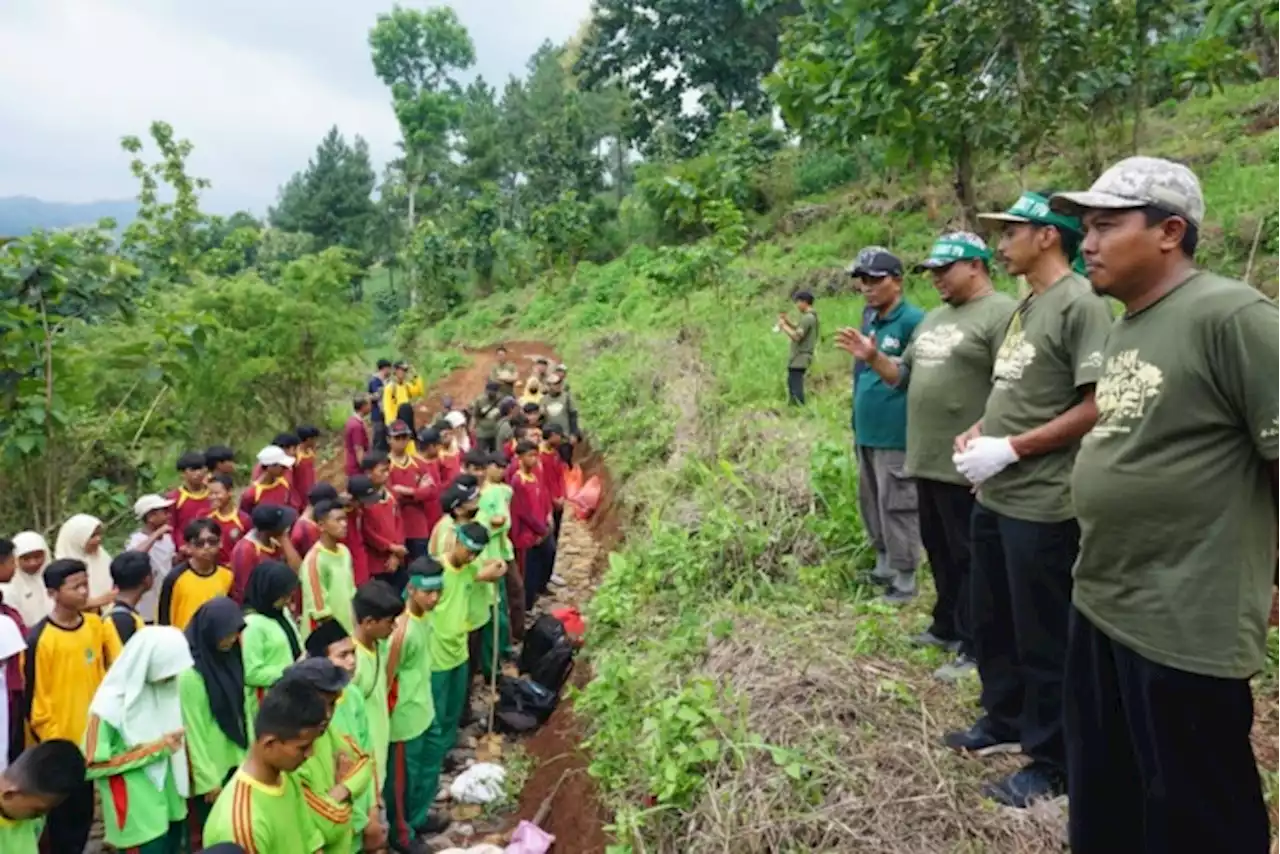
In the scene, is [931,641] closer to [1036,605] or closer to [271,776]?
[1036,605]

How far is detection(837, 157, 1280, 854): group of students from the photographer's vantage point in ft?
6.72

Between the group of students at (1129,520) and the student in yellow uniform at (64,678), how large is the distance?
3995 mm

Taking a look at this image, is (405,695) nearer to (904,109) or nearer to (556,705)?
(556,705)

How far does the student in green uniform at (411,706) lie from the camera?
460 centimetres

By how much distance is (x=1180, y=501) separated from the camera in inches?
82.2

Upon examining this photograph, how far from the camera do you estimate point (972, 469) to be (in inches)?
119

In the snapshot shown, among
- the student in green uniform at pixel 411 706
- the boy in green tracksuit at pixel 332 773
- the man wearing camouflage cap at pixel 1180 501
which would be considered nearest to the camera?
the man wearing camouflage cap at pixel 1180 501

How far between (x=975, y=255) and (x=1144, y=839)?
2.25 meters

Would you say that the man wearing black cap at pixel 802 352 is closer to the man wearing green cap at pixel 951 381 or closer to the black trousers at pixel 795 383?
the black trousers at pixel 795 383

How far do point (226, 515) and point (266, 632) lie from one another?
2.27 meters

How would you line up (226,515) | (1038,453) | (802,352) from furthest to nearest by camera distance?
(802,352)
(226,515)
(1038,453)

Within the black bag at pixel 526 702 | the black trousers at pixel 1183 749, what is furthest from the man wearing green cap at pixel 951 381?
the black bag at pixel 526 702

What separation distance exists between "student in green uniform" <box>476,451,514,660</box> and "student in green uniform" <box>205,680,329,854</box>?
326 centimetres

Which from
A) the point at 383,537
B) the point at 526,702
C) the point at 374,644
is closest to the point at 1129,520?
the point at 374,644
